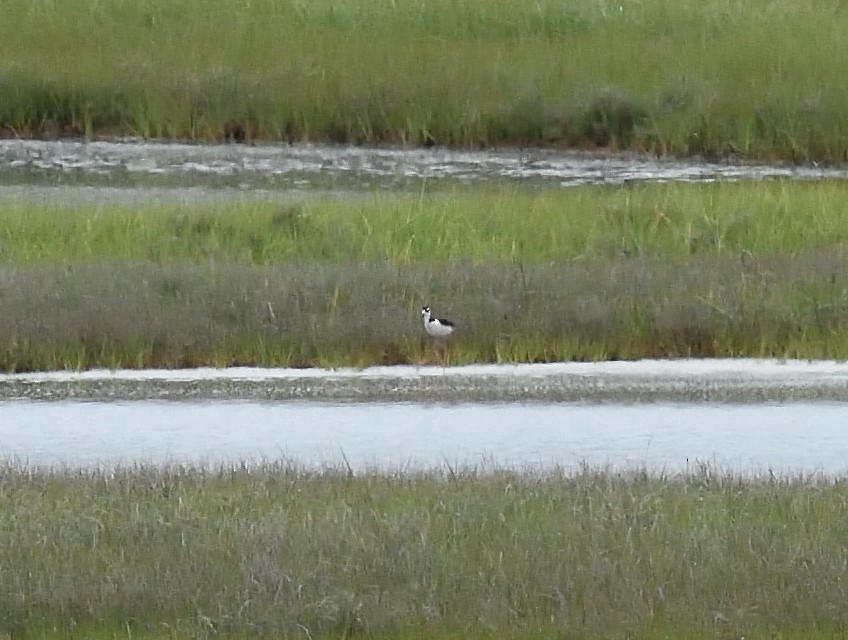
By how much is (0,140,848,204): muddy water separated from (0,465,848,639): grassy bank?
34.3 feet

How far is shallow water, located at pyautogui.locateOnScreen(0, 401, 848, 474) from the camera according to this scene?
9.36 meters

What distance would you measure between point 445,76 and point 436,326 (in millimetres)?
11398

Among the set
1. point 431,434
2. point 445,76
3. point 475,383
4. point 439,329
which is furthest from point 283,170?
point 431,434

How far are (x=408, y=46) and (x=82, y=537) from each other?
697 inches

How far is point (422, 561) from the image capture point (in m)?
6.35

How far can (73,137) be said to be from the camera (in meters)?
22.0

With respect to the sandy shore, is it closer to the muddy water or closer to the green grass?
the green grass

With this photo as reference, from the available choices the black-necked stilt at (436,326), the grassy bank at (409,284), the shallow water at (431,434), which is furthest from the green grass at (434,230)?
the shallow water at (431,434)

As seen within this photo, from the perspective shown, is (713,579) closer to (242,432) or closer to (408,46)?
(242,432)

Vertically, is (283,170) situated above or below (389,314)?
below

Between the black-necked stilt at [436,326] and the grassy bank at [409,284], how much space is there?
12.3 inches

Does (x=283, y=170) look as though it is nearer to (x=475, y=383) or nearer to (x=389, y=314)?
(x=389, y=314)

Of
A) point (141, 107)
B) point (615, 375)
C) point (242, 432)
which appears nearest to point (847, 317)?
point (615, 375)

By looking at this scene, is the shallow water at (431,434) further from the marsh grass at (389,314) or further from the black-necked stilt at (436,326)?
the marsh grass at (389,314)
